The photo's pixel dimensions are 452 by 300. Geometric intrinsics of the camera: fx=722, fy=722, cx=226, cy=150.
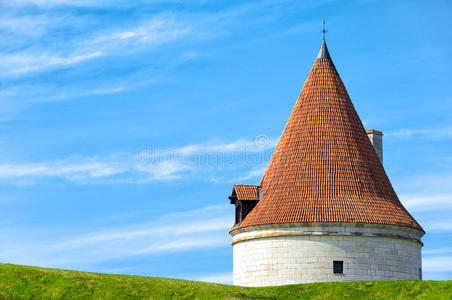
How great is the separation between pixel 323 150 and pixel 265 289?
7317mm

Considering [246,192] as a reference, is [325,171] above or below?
above

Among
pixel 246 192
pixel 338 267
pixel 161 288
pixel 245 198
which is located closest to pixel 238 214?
pixel 245 198

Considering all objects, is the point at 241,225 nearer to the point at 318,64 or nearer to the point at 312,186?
the point at 312,186

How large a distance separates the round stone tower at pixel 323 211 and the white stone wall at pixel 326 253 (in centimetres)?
4

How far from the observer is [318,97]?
33.9 m

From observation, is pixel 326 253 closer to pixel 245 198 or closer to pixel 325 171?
pixel 325 171

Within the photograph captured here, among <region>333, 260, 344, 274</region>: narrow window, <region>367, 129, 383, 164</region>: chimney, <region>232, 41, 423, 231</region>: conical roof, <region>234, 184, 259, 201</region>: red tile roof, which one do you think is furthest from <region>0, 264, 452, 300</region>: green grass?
<region>367, 129, 383, 164</region>: chimney

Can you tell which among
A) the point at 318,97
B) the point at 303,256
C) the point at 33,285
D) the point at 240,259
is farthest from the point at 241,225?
the point at 33,285

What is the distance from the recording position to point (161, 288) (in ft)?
86.0

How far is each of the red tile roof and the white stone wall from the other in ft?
7.03

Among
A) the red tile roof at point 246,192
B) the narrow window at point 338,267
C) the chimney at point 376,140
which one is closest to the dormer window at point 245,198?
the red tile roof at point 246,192

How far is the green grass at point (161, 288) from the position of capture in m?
25.2

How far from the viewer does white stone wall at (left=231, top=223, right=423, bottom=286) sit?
2980 cm

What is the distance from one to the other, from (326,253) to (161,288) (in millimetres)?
7494
